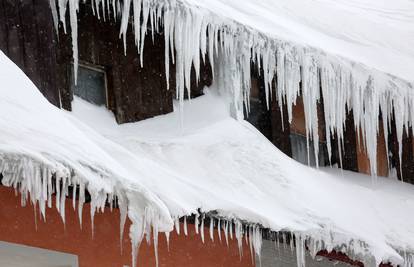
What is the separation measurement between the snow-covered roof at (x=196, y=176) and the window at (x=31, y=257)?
0.54 meters

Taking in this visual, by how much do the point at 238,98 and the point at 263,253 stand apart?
5.19 ft

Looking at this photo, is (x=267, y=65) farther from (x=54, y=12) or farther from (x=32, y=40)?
(x=32, y=40)

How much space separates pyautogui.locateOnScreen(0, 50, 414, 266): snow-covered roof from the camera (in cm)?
753

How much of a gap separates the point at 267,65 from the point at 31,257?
132 inches

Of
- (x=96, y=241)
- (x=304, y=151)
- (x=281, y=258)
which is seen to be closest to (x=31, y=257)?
(x=96, y=241)

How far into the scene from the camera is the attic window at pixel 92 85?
10.3m

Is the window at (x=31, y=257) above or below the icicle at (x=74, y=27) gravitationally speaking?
below

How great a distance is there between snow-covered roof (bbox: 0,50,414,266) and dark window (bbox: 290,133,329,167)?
0.39 meters

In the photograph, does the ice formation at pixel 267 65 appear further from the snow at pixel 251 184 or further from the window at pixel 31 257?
the window at pixel 31 257

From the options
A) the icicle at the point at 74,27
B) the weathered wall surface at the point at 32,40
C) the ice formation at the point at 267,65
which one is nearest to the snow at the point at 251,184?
the ice formation at the point at 267,65

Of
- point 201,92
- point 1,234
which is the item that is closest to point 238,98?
point 201,92

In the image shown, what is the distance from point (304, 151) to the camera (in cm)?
1264

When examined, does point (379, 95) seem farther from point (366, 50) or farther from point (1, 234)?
point (1, 234)

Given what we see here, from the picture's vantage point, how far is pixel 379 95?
11.8m
